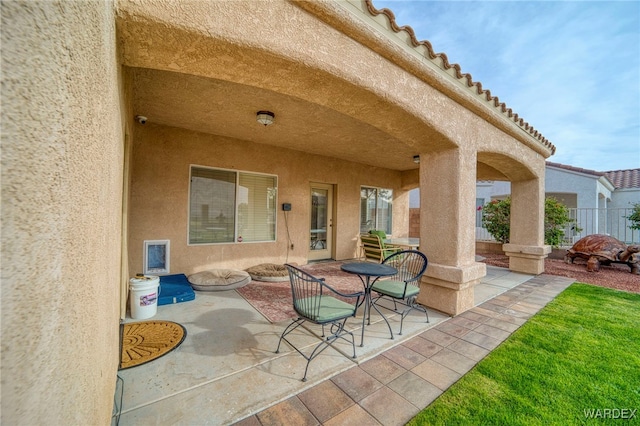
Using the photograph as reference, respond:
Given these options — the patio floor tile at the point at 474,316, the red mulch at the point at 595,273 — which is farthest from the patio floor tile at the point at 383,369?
the red mulch at the point at 595,273

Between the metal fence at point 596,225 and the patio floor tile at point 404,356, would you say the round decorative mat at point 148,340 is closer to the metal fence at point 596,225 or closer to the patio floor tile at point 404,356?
the patio floor tile at point 404,356

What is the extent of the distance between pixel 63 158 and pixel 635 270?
10.5 m

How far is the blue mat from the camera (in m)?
3.79

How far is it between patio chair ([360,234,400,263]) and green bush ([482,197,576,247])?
15.3ft

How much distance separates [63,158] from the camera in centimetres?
64

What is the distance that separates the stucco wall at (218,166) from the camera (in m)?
4.62

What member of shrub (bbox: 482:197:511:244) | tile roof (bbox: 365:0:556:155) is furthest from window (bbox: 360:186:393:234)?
tile roof (bbox: 365:0:556:155)

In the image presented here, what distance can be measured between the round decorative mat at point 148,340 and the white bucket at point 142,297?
0.53ft

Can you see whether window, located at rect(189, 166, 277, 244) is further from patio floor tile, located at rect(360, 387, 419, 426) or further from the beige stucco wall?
the beige stucco wall

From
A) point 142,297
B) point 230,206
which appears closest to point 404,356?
point 142,297

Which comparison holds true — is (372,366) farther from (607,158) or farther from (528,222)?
(607,158)

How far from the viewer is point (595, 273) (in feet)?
20.5

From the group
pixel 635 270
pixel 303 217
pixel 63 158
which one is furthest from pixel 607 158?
pixel 63 158

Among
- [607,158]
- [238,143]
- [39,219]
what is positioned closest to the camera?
[39,219]
